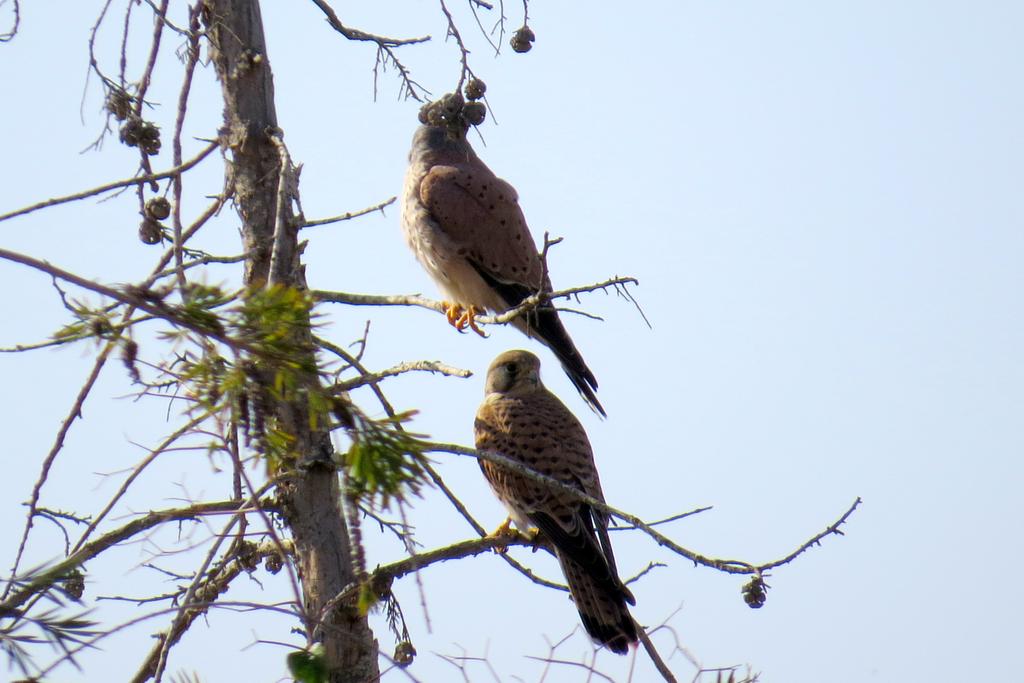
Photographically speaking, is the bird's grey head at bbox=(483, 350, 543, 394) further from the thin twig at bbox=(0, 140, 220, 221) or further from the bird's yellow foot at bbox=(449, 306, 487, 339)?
the thin twig at bbox=(0, 140, 220, 221)

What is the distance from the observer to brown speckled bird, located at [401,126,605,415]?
566cm

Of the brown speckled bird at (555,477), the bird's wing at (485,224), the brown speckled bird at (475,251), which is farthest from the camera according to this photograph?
the bird's wing at (485,224)

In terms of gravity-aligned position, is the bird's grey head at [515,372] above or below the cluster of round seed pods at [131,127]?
above

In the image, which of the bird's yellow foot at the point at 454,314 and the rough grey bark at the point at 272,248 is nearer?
the rough grey bark at the point at 272,248

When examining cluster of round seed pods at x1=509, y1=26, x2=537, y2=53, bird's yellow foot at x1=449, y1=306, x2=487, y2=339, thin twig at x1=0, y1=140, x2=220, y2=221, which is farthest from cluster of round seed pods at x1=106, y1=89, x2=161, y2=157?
bird's yellow foot at x1=449, y1=306, x2=487, y2=339

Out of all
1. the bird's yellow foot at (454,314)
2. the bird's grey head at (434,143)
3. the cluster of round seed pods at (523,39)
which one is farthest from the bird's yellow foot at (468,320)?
the cluster of round seed pods at (523,39)

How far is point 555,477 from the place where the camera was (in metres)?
5.02

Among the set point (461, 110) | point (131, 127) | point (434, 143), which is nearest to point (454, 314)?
point (434, 143)

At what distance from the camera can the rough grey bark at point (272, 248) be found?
332 centimetres

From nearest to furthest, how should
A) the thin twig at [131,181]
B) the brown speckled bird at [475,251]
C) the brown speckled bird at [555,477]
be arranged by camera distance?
the thin twig at [131,181] → the brown speckled bird at [555,477] → the brown speckled bird at [475,251]

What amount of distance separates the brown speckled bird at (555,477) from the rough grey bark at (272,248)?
3.51ft

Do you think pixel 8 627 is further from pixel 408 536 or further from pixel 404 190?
→ pixel 404 190

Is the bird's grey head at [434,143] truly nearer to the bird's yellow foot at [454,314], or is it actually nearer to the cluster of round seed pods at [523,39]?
the bird's yellow foot at [454,314]

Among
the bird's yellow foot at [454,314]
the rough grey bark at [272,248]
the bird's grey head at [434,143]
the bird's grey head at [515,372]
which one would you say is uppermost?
the bird's grey head at [434,143]
